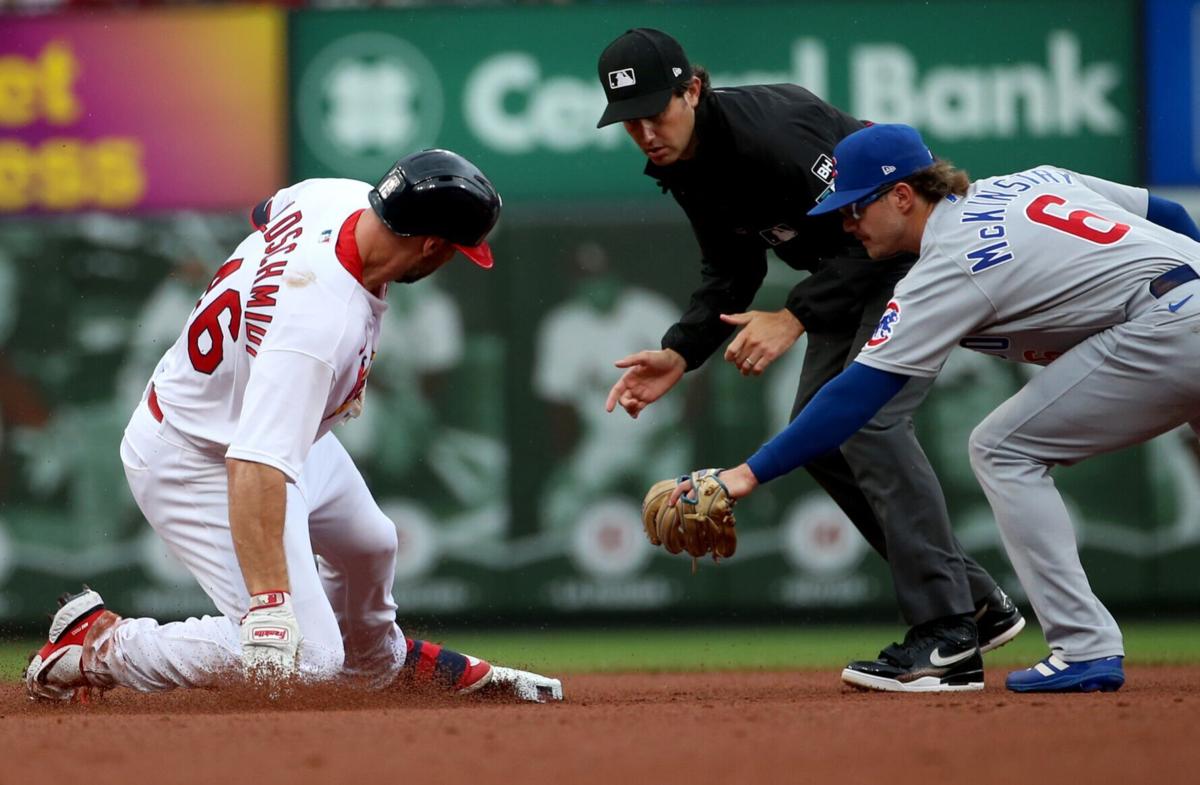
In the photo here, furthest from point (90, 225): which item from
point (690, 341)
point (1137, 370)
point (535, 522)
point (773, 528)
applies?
point (1137, 370)

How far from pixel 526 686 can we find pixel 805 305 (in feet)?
4.41

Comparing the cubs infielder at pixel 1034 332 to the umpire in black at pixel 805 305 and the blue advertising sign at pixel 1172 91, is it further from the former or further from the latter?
the blue advertising sign at pixel 1172 91

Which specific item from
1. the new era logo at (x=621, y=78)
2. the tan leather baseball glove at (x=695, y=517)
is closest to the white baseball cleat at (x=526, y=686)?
the tan leather baseball glove at (x=695, y=517)

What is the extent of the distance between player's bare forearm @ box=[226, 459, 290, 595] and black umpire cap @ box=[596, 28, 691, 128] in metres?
1.44

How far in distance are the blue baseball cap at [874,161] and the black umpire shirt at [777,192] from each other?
14.3 inches

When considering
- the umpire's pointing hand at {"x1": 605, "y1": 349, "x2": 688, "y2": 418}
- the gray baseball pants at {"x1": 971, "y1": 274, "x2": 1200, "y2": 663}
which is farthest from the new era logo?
the gray baseball pants at {"x1": 971, "y1": 274, "x2": 1200, "y2": 663}

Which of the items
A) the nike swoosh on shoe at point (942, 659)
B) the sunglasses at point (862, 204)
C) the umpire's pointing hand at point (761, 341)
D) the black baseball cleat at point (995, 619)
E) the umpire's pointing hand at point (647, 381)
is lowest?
the black baseball cleat at point (995, 619)

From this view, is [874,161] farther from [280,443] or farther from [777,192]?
[280,443]

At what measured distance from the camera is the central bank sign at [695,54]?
905cm

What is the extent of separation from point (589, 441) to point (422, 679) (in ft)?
13.3

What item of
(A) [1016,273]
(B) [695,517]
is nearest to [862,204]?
(A) [1016,273]

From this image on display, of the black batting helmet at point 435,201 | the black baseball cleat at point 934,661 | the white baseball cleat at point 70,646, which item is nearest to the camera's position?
the black batting helmet at point 435,201

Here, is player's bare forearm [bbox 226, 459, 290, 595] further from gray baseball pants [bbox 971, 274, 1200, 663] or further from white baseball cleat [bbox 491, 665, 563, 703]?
gray baseball pants [bbox 971, 274, 1200, 663]

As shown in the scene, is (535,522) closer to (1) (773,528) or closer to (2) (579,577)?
(2) (579,577)
